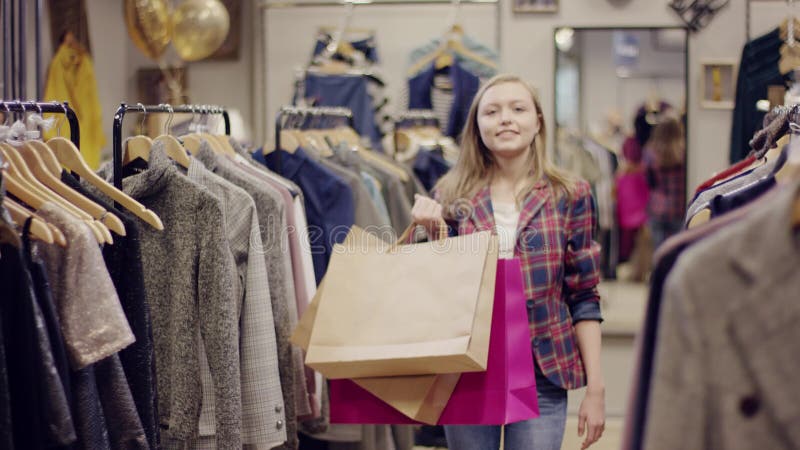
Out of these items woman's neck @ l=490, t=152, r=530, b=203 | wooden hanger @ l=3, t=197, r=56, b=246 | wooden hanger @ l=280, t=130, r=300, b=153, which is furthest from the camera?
wooden hanger @ l=280, t=130, r=300, b=153

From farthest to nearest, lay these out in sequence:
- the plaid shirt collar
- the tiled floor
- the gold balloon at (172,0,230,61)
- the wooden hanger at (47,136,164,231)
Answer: the tiled floor < the gold balloon at (172,0,230,61) < the plaid shirt collar < the wooden hanger at (47,136,164,231)

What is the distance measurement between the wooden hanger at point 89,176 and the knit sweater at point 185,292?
20 cm

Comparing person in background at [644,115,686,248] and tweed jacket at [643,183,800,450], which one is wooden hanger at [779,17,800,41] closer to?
person in background at [644,115,686,248]

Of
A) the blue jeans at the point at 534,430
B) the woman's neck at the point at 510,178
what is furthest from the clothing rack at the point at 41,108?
the blue jeans at the point at 534,430

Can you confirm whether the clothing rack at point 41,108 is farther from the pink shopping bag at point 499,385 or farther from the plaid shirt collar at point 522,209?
the plaid shirt collar at point 522,209

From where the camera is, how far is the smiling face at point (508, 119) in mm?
2555

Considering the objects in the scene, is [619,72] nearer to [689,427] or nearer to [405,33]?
[405,33]

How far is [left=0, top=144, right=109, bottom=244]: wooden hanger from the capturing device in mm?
1983

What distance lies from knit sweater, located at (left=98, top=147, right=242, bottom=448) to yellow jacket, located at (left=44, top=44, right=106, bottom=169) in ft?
9.23

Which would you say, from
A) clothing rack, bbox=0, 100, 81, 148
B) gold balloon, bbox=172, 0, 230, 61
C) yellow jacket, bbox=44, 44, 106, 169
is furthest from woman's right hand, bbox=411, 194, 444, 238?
yellow jacket, bbox=44, 44, 106, 169

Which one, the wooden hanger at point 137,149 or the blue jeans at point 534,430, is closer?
the blue jeans at point 534,430

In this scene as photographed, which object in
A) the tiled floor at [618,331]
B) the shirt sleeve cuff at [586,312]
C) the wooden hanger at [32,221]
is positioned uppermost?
the wooden hanger at [32,221]

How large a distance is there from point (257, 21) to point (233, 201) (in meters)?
2.94

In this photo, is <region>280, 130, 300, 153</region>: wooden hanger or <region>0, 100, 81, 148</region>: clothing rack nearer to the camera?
<region>0, 100, 81, 148</region>: clothing rack
